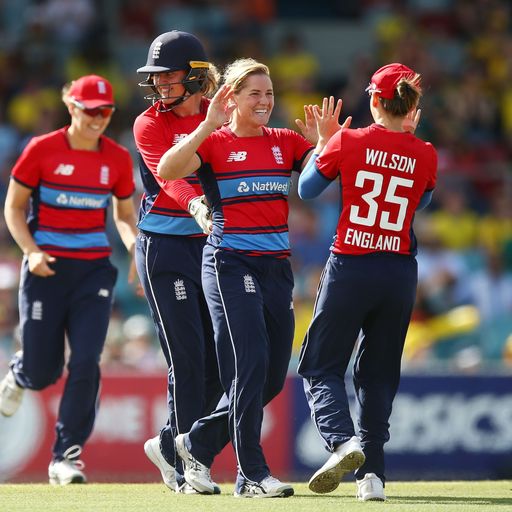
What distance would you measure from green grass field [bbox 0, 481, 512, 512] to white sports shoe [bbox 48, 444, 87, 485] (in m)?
0.17

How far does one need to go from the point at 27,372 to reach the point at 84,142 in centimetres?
152

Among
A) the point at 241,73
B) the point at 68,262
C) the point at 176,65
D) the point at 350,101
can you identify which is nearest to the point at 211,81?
the point at 176,65

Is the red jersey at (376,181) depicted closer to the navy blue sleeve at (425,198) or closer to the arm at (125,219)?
the navy blue sleeve at (425,198)

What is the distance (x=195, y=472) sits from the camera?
7.22m

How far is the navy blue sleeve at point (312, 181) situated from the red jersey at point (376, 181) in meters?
0.03

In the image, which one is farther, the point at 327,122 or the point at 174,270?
the point at 174,270

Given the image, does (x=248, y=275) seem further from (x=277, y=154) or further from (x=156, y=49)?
(x=156, y=49)

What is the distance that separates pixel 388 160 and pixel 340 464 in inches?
60.3

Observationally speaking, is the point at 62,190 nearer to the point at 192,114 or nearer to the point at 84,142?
the point at 84,142

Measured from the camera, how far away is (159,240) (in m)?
7.36

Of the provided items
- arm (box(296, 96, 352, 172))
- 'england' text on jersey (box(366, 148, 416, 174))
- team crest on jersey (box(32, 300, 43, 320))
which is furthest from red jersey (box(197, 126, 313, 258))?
team crest on jersey (box(32, 300, 43, 320))

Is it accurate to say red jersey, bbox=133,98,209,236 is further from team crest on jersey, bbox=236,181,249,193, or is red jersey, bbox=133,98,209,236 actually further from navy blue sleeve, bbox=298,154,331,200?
navy blue sleeve, bbox=298,154,331,200

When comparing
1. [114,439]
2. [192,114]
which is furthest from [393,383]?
[114,439]

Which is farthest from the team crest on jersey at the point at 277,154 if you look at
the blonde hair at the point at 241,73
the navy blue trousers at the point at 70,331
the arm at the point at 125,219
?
the navy blue trousers at the point at 70,331
